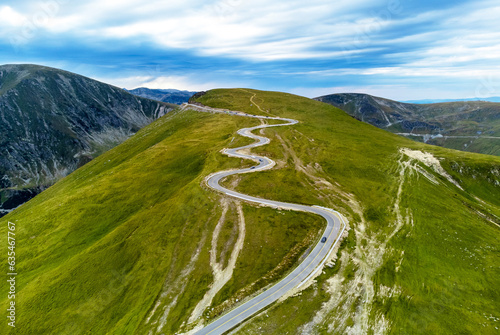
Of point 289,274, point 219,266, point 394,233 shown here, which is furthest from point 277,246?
point 394,233

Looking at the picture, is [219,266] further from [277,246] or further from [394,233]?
[394,233]

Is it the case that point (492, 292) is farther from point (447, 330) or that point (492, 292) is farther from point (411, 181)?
point (411, 181)

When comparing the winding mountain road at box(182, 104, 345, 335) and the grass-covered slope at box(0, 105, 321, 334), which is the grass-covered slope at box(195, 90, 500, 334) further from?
the grass-covered slope at box(0, 105, 321, 334)

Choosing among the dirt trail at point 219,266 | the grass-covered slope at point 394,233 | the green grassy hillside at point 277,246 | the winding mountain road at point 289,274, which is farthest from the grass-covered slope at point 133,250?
the grass-covered slope at point 394,233

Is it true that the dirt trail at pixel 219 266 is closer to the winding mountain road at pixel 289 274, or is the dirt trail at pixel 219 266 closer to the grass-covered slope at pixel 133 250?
the grass-covered slope at pixel 133 250

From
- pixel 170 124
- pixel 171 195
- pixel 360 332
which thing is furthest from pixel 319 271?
pixel 170 124
